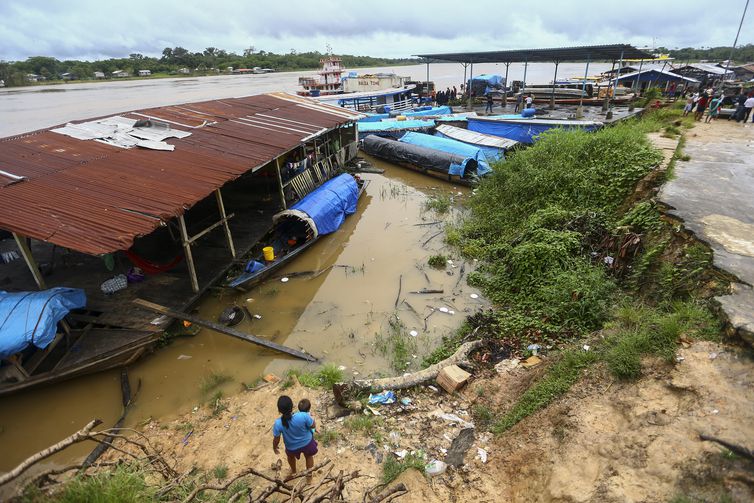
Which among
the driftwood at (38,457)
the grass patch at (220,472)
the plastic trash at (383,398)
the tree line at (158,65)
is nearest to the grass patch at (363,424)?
the plastic trash at (383,398)

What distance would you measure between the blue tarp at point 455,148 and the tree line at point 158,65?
68.4 m

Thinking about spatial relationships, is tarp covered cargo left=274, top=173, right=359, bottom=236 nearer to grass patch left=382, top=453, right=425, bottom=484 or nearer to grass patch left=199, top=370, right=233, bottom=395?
grass patch left=199, top=370, right=233, bottom=395

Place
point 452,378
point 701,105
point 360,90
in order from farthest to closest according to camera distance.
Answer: point 360,90 < point 701,105 < point 452,378

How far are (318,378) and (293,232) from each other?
562cm

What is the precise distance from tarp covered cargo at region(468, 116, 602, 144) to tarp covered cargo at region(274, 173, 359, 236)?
8.94 metres

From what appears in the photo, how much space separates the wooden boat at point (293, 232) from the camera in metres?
9.07

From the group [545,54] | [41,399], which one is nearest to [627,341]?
[41,399]

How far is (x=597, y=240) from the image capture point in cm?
837

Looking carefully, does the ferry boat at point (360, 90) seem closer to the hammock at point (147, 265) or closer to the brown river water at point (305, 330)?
the brown river water at point (305, 330)

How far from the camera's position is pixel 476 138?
18156 mm

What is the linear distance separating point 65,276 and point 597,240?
11.3m

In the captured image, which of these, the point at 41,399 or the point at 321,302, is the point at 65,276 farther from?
the point at 321,302

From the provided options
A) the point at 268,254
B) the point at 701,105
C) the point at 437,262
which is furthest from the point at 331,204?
the point at 701,105

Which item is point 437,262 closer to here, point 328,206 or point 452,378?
point 328,206
